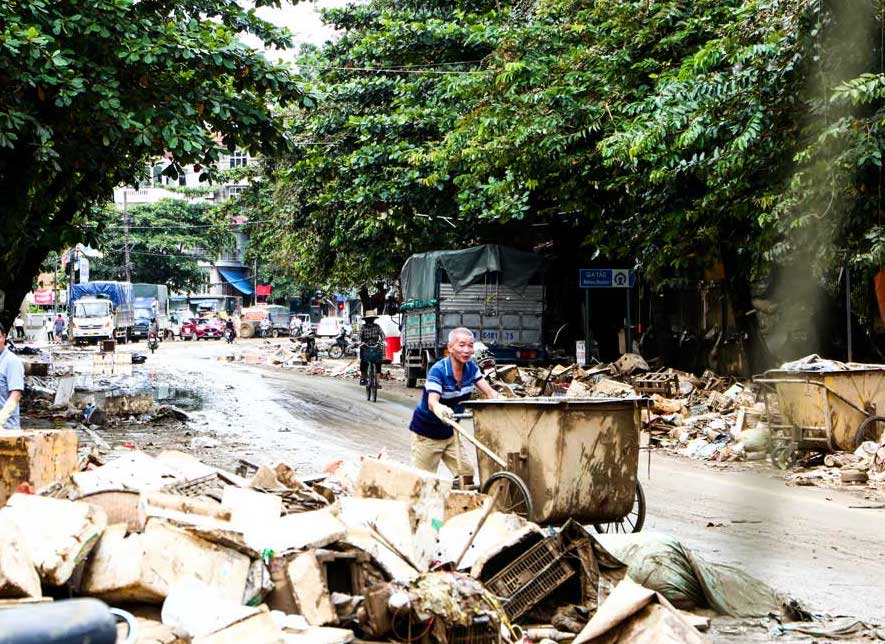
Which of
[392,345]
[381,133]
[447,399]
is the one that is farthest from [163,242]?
[447,399]

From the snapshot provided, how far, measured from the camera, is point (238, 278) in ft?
286

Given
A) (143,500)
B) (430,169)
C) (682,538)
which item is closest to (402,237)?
(430,169)

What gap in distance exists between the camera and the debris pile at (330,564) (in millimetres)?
4949

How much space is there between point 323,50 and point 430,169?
6.10 meters

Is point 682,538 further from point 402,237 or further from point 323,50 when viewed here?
point 323,50

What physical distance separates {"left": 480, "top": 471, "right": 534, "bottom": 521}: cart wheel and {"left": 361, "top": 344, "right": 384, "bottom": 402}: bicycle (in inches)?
594

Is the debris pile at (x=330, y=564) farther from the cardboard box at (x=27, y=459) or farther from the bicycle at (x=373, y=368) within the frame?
the bicycle at (x=373, y=368)

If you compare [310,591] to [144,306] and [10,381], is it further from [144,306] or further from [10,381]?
[144,306]

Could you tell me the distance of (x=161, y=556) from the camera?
17.0ft

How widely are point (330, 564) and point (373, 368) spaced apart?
16356 millimetres

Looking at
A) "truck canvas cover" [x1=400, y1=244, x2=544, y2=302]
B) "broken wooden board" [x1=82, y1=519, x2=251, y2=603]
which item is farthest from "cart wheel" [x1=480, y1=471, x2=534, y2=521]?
"truck canvas cover" [x1=400, y1=244, x2=544, y2=302]

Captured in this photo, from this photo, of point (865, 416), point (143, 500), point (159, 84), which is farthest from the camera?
point (159, 84)

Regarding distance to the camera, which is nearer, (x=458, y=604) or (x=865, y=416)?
(x=458, y=604)

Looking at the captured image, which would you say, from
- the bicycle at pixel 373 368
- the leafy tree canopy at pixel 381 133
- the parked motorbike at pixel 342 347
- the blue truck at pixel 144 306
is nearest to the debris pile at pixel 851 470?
the bicycle at pixel 373 368
